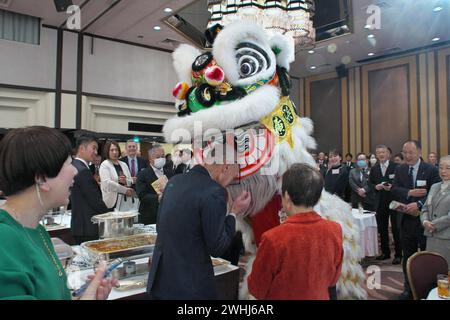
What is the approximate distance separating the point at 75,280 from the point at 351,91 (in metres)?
Answer: 8.94

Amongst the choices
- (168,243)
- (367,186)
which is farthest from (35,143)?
(367,186)

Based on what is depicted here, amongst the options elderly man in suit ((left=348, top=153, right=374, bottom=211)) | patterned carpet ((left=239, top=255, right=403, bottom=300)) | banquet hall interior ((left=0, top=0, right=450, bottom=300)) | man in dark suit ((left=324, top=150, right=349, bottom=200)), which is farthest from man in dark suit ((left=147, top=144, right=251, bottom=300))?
man in dark suit ((left=324, top=150, right=349, bottom=200))

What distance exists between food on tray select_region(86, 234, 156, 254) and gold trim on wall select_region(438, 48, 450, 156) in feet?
25.3

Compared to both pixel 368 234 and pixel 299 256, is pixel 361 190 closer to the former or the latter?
pixel 368 234

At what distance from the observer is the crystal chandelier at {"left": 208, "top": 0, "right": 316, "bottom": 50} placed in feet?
10.9

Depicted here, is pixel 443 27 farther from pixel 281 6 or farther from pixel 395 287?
pixel 395 287

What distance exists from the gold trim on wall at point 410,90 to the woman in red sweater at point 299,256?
315 inches

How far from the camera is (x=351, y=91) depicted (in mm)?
9086

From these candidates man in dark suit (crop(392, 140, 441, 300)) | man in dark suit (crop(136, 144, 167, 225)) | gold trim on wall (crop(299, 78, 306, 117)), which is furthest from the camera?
gold trim on wall (crop(299, 78, 306, 117))

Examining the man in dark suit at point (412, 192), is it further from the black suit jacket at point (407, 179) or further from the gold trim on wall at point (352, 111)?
the gold trim on wall at point (352, 111)

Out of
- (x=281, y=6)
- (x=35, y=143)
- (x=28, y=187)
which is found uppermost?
(x=281, y=6)

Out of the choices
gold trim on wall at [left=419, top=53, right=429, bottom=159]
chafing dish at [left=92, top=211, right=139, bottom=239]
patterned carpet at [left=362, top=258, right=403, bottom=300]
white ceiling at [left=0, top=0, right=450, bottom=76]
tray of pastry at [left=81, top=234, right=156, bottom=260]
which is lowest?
patterned carpet at [left=362, top=258, right=403, bottom=300]

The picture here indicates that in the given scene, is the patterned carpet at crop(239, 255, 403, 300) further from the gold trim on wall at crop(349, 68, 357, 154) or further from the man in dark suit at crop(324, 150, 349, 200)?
the gold trim on wall at crop(349, 68, 357, 154)

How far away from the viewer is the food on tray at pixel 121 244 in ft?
5.88
